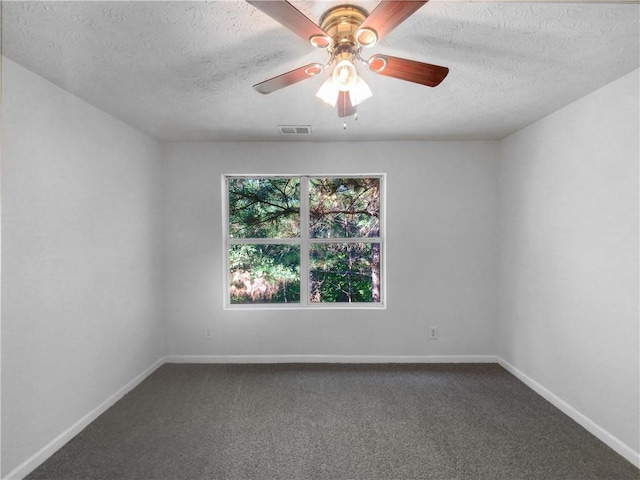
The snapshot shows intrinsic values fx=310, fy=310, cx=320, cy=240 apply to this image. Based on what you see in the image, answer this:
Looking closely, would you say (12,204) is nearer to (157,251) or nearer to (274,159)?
(157,251)

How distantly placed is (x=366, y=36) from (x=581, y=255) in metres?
2.20

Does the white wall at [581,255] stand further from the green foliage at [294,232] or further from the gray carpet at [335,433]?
the green foliage at [294,232]

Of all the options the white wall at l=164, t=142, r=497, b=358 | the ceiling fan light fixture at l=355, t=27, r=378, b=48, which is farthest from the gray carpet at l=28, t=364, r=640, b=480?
the ceiling fan light fixture at l=355, t=27, r=378, b=48

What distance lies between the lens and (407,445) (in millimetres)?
2045

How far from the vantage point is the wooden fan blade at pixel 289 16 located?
1067 millimetres

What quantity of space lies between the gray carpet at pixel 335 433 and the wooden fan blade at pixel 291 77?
2181 mm

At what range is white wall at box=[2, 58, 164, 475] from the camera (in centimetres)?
176

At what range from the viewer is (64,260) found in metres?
2.11

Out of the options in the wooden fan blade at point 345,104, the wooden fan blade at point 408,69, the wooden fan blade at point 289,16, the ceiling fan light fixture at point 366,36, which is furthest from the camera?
the wooden fan blade at point 345,104

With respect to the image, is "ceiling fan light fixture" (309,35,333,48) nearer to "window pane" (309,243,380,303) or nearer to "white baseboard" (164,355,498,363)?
"window pane" (309,243,380,303)

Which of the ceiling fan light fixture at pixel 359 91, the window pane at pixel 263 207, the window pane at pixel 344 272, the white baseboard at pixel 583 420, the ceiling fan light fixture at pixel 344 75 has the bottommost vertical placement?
the white baseboard at pixel 583 420

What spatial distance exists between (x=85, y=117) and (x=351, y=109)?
201 centimetres

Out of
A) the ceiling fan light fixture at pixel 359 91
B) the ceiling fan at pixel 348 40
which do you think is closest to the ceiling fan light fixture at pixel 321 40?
the ceiling fan at pixel 348 40

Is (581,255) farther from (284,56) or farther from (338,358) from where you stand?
(284,56)
